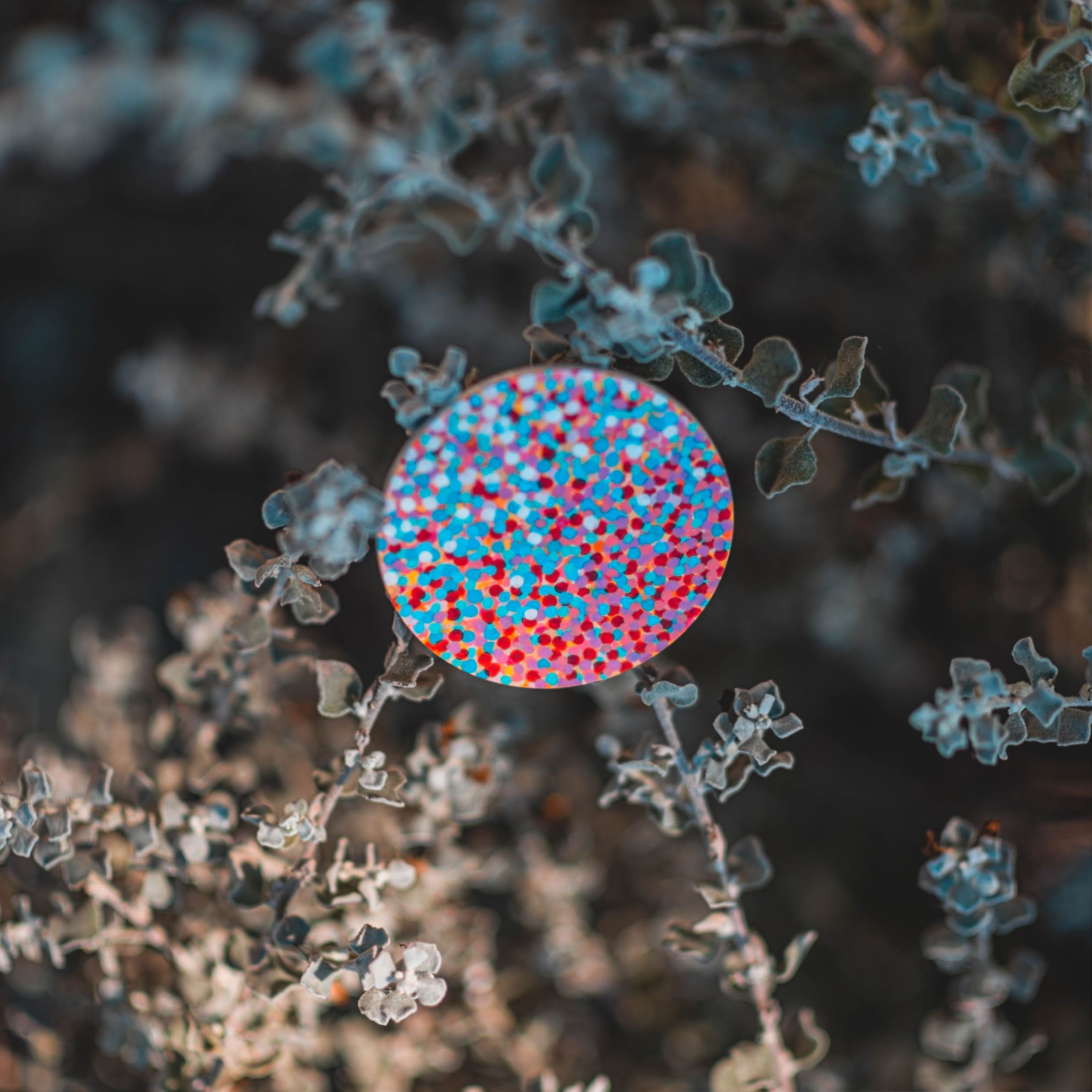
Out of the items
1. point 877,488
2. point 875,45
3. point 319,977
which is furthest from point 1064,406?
point 319,977

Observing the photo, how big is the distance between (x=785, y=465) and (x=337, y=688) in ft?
0.91

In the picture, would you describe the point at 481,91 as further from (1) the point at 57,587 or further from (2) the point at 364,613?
(1) the point at 57,587

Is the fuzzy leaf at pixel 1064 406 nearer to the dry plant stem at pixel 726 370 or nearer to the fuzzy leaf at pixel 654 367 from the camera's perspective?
the dry plant stem at pixel 726 370

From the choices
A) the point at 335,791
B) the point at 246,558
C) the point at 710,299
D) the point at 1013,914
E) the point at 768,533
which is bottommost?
the point at 768,533

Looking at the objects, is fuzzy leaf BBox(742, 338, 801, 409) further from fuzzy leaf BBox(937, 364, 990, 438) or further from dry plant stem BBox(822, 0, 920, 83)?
dry plant stem BBox(822, 0, 920, 83)

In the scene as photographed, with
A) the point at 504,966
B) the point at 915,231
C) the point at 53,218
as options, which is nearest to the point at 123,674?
the point at 504,966

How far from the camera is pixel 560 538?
19.9 inches

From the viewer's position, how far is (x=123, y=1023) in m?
0.65

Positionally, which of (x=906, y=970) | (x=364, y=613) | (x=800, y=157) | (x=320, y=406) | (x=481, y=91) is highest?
(x=481, y=91)

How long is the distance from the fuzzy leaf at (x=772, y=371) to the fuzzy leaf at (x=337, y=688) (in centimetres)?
27

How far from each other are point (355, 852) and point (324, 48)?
1.86 feet

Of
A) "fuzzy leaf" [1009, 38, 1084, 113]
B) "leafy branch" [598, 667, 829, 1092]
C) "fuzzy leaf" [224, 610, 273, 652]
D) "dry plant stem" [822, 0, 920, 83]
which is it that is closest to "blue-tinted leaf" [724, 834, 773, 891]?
"leafy branch" [598, 667, 829, 1092]

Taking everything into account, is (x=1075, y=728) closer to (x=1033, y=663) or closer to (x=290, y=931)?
(x=1033, y=663)

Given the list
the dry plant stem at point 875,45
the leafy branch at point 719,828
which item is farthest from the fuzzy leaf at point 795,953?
the dry plant stem at point 875,45
